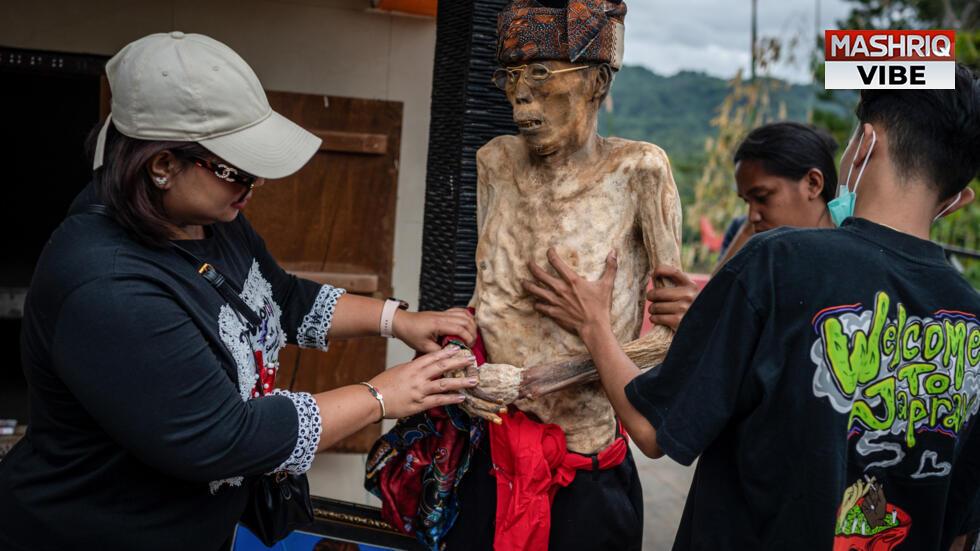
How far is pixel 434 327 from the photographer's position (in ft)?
6.79

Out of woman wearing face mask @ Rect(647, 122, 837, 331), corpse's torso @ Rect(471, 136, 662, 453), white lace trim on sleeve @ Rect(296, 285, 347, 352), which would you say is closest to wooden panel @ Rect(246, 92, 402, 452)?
white lace trim on sleeve @ Rect(296, 285, 347, 352)

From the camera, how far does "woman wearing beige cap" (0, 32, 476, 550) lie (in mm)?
1471

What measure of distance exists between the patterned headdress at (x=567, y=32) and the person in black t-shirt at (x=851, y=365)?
0.61 metres

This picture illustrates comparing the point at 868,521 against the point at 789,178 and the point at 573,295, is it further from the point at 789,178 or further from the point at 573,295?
the point at 789,178

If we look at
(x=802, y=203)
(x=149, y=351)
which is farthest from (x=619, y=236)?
(x=802, y=203)

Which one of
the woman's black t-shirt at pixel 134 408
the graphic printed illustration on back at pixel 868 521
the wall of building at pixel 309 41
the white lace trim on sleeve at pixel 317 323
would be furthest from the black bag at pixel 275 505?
A: the wall of building at pixel 309 41

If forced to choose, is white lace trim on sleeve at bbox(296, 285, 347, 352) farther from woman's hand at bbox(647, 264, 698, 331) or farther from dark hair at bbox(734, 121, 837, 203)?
dark hair at bbox(734, 121, 837, 203)

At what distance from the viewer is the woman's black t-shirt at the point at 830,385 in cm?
141

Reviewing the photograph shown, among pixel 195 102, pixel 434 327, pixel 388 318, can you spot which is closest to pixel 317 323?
pixel 388 318

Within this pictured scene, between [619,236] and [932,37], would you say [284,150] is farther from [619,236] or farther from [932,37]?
[932,37]

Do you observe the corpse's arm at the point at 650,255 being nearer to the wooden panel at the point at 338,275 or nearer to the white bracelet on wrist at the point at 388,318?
the white bracelet on wrist at the point at 388,318

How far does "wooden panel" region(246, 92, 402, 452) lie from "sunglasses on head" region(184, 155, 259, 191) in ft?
6.87

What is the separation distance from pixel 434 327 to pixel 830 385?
0.98m

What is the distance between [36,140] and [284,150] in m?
6.43
